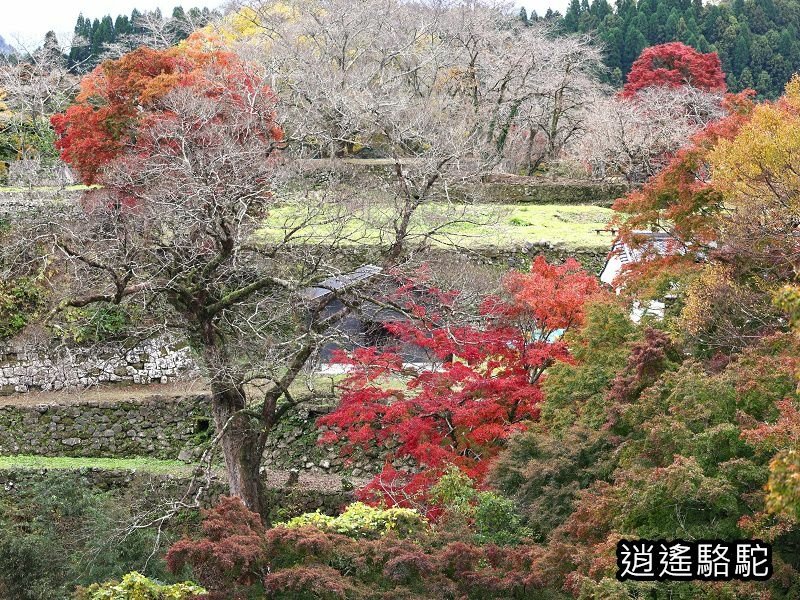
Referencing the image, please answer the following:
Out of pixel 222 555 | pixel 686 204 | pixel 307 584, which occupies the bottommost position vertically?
pixel 307 584

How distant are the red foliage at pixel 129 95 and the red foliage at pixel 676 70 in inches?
794

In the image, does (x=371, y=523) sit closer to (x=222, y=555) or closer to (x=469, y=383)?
(x=222, y=555)

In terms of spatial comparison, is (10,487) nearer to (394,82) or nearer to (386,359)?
(386,359)

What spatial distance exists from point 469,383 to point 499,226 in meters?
9.80

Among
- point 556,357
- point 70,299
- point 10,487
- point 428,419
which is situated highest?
point 70,299

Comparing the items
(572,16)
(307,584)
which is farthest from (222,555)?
(572,16)

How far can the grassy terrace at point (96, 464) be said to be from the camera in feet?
56.7

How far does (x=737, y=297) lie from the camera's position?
Answer: 38.8ft

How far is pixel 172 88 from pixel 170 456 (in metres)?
7.06

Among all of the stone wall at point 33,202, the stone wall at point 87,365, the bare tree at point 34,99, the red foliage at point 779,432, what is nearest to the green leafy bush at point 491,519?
the red foliage at point 779,432

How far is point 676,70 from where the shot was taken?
38.0 m

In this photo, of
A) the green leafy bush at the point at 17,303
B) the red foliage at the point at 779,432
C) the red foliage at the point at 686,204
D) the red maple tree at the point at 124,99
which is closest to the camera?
the red foliage at the point at 779,432

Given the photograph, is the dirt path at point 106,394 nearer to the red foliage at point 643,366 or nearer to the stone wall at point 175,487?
the stone wall at point 175,487

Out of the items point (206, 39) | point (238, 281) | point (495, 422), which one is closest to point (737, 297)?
point (495, 422)
